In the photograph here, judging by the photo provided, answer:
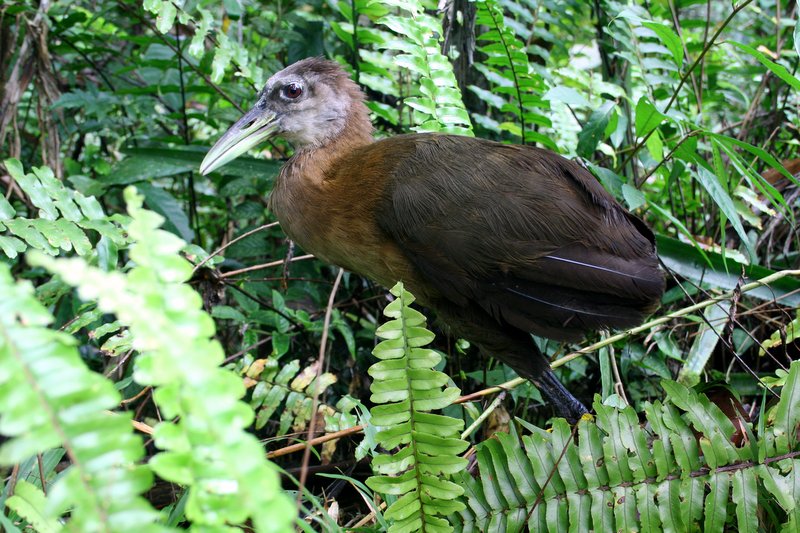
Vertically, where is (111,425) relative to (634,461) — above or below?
above

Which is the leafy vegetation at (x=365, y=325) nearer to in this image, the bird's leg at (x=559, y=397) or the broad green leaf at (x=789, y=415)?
the broad green leaf at (x=789, y=415)

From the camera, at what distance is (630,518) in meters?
2.01

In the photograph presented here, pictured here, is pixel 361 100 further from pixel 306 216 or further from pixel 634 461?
pixel 634 461

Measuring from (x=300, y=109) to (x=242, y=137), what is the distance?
281 mm

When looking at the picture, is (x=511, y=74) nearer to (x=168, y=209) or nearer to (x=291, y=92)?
(x=291, y=92)

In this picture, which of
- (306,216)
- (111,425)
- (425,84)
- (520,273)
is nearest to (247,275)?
(306,216)

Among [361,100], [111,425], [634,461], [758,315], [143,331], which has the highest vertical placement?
[143,331]

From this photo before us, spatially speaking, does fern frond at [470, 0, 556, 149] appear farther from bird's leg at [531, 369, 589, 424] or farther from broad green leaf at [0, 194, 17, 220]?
broad green leaf at [0, 194, 17, 220]

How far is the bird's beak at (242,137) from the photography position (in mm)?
3068

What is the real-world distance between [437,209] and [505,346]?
58 centimetres

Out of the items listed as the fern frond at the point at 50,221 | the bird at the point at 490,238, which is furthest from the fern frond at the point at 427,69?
the fern frond at the point at 50,221

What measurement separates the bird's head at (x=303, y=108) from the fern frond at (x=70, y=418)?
7.57 ft

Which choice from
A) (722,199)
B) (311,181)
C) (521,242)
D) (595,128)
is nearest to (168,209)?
(311,181)

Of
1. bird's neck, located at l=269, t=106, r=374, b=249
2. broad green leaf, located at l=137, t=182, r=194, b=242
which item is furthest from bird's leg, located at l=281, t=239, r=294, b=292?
broad green leaf, located at l=137, t=182, r=194, b=242
